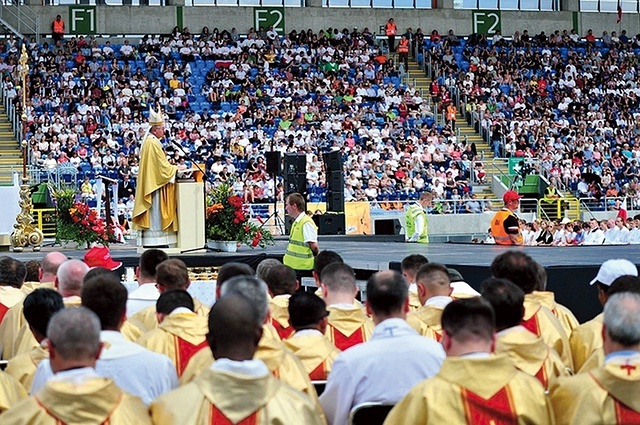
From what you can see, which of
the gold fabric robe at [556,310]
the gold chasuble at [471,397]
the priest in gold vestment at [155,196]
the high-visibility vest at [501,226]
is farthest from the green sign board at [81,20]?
the gold chasuble at [471,397]

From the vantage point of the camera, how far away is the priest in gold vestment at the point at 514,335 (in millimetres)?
5262

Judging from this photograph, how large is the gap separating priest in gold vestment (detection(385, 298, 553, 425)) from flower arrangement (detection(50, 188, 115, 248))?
1268 cm

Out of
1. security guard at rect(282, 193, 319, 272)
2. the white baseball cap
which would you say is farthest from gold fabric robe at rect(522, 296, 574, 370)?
security guard at rect(282, 193, 319, 272)

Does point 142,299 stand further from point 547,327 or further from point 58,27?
point 58,27

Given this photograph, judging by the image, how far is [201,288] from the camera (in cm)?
1142

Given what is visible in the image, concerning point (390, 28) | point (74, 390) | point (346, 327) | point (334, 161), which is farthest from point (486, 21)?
point (74, 390)

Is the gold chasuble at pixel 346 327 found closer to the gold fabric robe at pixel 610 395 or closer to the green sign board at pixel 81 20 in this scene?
the gold fabric robe at pixel 610 395

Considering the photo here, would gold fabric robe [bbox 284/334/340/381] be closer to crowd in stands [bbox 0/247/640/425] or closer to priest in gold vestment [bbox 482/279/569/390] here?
crowd in stands [bbox 0/247/640/425]

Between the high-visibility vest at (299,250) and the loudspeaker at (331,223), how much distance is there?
13.1 meters

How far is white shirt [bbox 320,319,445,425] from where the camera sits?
16.5 feet

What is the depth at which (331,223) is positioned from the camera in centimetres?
2562

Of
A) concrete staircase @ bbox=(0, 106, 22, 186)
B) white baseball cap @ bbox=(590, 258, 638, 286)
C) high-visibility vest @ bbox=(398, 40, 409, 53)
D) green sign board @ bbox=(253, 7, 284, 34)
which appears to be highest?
green sign board @ bbox=(253, 7, 284, 34)

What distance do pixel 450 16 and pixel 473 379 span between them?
4184 centimetres

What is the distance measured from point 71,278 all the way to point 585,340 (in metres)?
2.92
